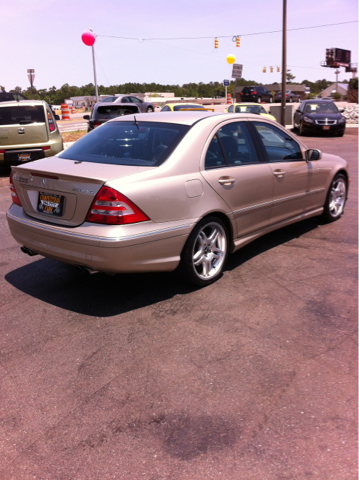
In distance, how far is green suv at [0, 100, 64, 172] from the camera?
36.8ft

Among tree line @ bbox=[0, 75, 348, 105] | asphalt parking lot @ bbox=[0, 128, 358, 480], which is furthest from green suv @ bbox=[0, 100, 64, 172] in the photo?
tree line @ bbox=[0, 75, 348, 105]

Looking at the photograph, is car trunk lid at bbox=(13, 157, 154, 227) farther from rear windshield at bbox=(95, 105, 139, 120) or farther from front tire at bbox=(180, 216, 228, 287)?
rear windshield at bbox=(95, 105, 139, 120)

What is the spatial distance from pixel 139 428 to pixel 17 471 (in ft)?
2.19

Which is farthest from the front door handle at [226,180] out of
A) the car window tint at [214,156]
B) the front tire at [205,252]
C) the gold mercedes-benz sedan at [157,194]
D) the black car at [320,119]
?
the black car at [320,119]

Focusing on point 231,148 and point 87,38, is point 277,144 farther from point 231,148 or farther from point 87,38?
point 87,38

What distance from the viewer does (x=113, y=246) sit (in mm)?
3838

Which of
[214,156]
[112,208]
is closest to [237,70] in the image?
[214,156]

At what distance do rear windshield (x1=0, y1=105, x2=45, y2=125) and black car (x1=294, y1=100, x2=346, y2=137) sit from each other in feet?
43.8

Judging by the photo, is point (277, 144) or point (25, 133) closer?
point (277, 144)

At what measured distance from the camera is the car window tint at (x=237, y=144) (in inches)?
193

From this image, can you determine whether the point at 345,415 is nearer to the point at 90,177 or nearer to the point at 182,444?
the point at 182,444

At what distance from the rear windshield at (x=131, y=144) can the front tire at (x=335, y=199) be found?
119 inches

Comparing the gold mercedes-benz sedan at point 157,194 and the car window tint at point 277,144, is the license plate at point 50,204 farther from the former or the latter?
the car window tint at point 277,144

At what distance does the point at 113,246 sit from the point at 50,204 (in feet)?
2.69
